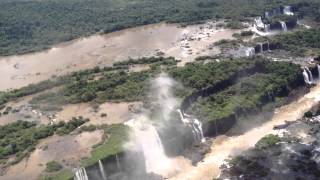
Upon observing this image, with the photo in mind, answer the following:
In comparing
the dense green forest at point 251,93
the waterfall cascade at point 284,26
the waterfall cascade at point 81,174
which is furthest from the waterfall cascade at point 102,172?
the waterfall cascade at point 284,26

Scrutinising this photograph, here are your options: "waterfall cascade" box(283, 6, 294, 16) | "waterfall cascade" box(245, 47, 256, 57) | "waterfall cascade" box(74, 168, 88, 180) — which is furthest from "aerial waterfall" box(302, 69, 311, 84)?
"waterfall cascade" box(74, 168, 88, 180)

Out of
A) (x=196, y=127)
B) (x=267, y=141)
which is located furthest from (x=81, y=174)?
(x=267, y=141)

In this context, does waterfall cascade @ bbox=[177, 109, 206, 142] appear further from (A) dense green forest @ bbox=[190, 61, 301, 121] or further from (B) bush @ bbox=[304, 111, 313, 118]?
(B) bush @ bbox=[304, 111, 313, 118]

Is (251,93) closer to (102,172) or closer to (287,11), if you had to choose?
(102,172)

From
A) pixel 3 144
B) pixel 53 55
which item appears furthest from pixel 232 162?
pixel 53 55

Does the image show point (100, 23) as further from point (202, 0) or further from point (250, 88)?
point (250, 88)
